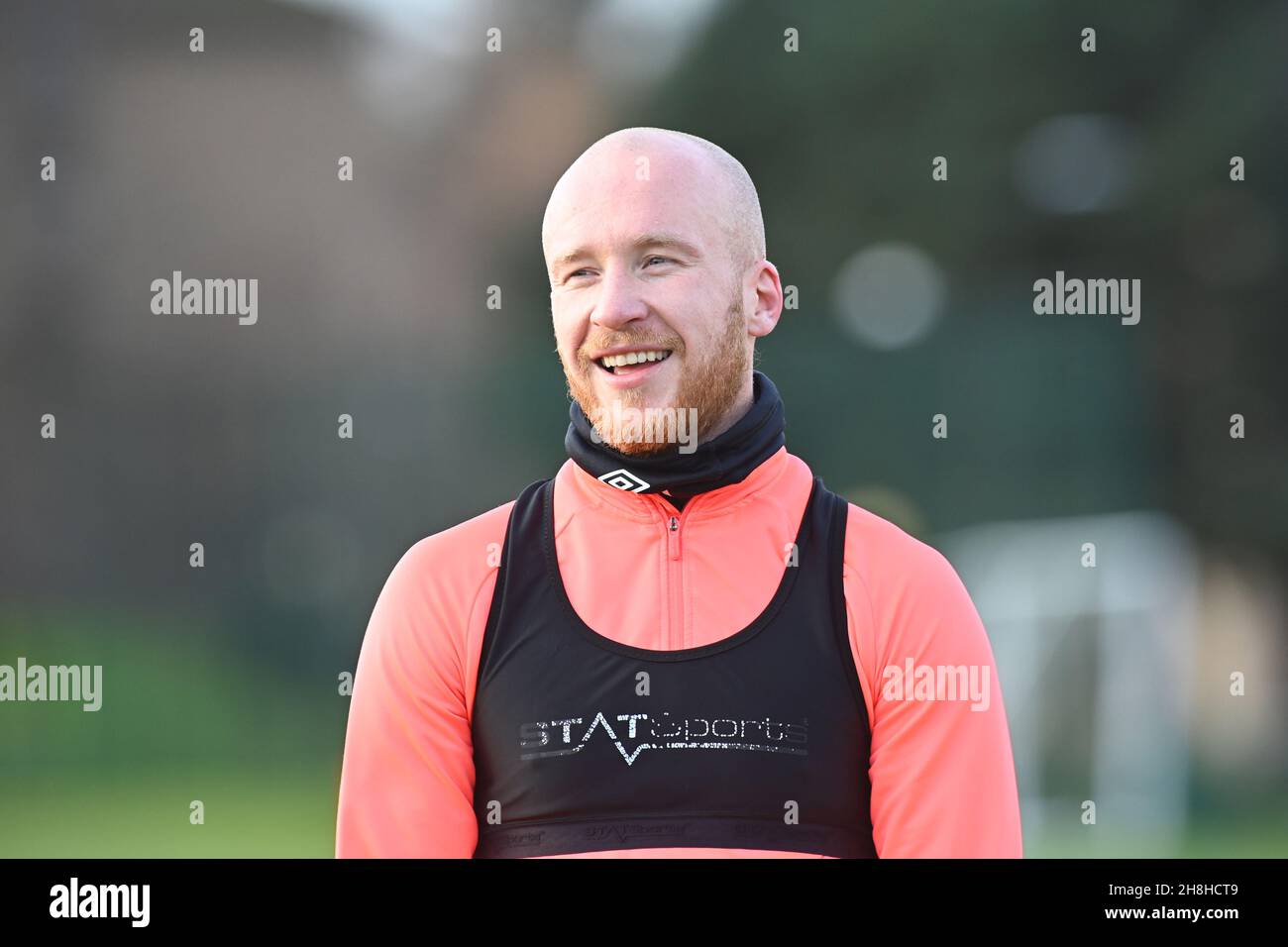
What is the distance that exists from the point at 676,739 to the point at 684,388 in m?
0.63

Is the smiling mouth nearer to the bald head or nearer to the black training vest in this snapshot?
the bald head

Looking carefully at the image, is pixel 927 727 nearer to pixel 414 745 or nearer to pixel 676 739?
pixel 676 739

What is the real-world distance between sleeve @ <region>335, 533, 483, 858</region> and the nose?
21.3 inches

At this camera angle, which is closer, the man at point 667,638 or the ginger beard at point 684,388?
the man at point 667,638

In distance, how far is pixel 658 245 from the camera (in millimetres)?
2500

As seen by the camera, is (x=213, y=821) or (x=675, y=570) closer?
(x=675, y=570)

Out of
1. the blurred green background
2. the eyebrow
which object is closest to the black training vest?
the eyebrow

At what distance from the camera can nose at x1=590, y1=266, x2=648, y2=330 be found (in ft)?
8.09

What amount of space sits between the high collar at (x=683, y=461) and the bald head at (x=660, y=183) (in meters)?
0.30

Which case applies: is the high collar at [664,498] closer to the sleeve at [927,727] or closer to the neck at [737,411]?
the neck at [737,411]

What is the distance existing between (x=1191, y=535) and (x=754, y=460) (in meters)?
7.99

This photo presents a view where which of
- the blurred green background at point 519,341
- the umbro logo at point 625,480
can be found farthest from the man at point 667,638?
the blurred green background at point 519,341

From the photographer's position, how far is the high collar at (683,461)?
254cm

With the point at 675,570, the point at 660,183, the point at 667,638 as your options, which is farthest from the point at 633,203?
the point at 667,638
